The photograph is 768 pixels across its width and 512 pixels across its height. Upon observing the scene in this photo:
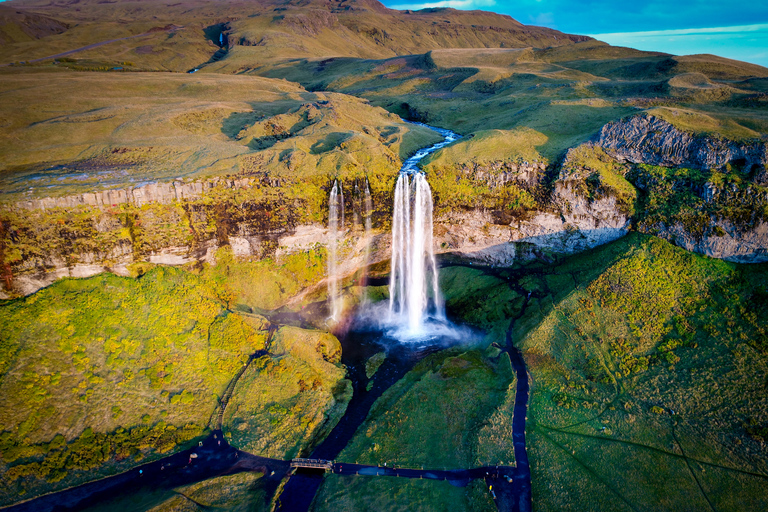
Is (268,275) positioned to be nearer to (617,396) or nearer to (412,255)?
(412,255)

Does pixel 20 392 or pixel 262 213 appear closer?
pixel 20 392

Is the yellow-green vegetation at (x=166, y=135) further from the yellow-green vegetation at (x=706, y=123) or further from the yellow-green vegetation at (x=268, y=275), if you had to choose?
the yellow-green vegetation at (x=706, y=123)

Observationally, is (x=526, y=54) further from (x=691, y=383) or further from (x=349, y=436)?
(x=349, y=436)

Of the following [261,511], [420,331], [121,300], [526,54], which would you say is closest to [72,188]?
[121,300]

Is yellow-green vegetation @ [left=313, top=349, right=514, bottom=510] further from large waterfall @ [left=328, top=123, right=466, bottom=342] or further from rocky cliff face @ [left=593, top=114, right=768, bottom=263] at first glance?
rocky cliff face @ [left=593, top=114, right=768, bottom=263]

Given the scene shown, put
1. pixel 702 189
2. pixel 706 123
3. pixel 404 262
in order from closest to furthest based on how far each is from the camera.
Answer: pixel 702 189, pixel 706 123, pixel 404 262

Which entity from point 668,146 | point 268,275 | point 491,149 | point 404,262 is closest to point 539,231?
point 491,149
